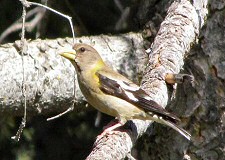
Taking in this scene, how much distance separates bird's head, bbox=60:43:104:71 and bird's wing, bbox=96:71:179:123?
11 centimetres

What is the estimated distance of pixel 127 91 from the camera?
19.4 ft

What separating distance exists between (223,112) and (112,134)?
4.25ft

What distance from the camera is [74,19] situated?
23.8 feet

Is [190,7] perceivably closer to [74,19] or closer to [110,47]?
[110,47]

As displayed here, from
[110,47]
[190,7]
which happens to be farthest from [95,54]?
[190,7]

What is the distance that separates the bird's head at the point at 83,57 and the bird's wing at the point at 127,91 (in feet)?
0.37

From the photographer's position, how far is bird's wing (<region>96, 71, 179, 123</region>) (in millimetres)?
5477

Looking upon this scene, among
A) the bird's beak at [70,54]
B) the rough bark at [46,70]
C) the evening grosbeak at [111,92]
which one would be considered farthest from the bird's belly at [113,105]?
the rough bark at [46,70]

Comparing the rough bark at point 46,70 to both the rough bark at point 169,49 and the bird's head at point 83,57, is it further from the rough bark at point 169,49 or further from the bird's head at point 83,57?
the rough bark at point 169,49

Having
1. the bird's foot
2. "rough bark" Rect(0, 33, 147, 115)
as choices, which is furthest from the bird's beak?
the bird's foot

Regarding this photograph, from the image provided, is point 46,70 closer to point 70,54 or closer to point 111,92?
point 70,54

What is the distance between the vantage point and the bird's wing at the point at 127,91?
5.48m

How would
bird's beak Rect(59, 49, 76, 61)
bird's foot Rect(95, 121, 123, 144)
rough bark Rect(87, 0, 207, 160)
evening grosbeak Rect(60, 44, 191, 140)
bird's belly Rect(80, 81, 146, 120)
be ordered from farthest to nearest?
bird's beak Rect(59, 49, 76, 61)
bird's belly Rect(80, 81, 146, 120)
evening grosbeak Rect(60, 44, 191, 140)
rough bark Rect(87, 0, 207, 160)
bird's foot Rect(95, 121, 123, 144)

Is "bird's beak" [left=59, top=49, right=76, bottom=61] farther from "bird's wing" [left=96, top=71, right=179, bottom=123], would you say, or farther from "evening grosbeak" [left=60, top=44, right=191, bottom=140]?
"bird's wing" [left=96, top=71, right=179, bottom=123]
